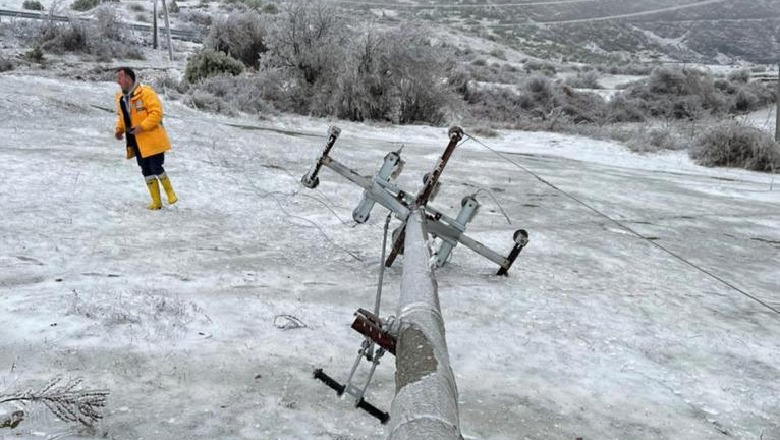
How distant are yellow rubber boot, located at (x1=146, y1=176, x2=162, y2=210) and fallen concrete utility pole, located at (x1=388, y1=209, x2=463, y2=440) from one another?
5591 mm

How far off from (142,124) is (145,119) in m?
0.07

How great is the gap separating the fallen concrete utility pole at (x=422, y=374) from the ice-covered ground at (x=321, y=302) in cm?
134

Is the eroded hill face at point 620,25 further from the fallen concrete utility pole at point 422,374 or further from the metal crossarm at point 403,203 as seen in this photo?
the fallen concrete utility pole at point 422,374

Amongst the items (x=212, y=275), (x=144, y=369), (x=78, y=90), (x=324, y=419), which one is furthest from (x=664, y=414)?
(x=78, y=90)

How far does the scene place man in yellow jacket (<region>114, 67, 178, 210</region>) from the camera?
23.6 ft

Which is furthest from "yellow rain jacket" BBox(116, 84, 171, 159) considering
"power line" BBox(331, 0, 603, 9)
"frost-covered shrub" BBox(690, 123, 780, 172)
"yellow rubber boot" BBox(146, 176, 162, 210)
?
"power line" BBox(331, 0, 603, 9)

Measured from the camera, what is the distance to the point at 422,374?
5.94 feet

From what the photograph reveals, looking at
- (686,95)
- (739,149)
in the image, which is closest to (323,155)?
(739,149)

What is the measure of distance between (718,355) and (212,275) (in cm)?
441

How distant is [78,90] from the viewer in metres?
14.6

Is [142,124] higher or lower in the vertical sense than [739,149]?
higher

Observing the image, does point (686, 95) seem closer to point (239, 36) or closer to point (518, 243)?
point (239, 36)

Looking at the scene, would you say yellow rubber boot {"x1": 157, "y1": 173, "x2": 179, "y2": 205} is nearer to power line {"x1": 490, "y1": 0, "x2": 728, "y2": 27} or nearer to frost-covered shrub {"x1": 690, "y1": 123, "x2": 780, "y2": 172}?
frost-covered shrub {"x1": 690, "y1": 123, "x2": 780, "y2": 172}

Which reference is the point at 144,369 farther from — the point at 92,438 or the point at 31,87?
the point at 31,87
